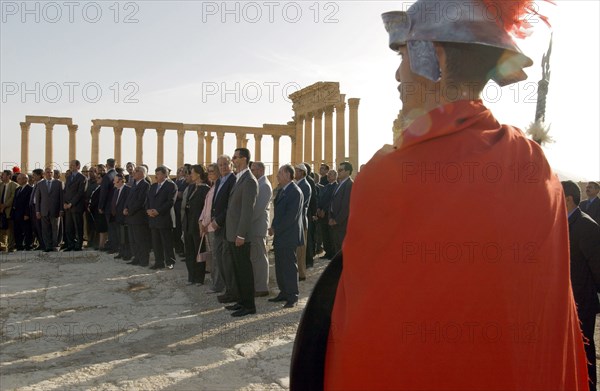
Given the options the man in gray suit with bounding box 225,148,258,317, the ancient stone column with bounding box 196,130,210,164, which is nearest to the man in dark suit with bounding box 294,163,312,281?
the man in gray suit with bounding box 225,148,258,317

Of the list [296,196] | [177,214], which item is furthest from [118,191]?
[296,196]

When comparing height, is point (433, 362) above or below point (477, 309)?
below

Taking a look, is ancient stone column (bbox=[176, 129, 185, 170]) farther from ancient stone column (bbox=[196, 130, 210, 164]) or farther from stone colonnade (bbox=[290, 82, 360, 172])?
stone colonnade (bbox=[290, 82, 360, 172])

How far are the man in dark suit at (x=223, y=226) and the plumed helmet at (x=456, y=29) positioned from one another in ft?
20.6

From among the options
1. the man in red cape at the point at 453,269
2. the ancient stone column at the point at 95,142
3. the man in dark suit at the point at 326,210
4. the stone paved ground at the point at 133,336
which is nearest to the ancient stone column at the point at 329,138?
the ancient stone column at the point at 95,142

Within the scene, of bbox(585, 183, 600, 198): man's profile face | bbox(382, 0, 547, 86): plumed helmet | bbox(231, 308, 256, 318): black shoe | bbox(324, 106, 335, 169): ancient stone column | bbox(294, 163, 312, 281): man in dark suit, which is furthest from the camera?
bbox(324, 106, 335, 169): ancient stone column

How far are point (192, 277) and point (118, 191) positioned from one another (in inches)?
169

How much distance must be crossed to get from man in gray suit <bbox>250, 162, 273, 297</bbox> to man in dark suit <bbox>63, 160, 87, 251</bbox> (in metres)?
7.20

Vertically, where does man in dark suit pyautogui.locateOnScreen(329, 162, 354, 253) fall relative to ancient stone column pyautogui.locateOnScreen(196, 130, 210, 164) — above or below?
below

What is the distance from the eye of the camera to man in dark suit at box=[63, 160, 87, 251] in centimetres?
1372

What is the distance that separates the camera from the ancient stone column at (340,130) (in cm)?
3775

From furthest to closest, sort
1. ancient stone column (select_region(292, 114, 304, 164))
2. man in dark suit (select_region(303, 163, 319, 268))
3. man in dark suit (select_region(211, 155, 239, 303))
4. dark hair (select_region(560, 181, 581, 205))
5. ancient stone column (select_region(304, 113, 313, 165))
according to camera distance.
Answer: ancient stone column (select_region(292, 114, 304, 164))
ancient stone column (select_region(304, 113, 313, 165))
man in dark suit (select_region(303, 163, 319, 268))
man in dark suit (select_region(211, 155, 239, 303))
dark hair (select_region(560, 181, 581, 205))

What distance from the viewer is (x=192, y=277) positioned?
378 inches

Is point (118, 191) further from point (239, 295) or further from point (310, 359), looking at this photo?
point (310, 359)
